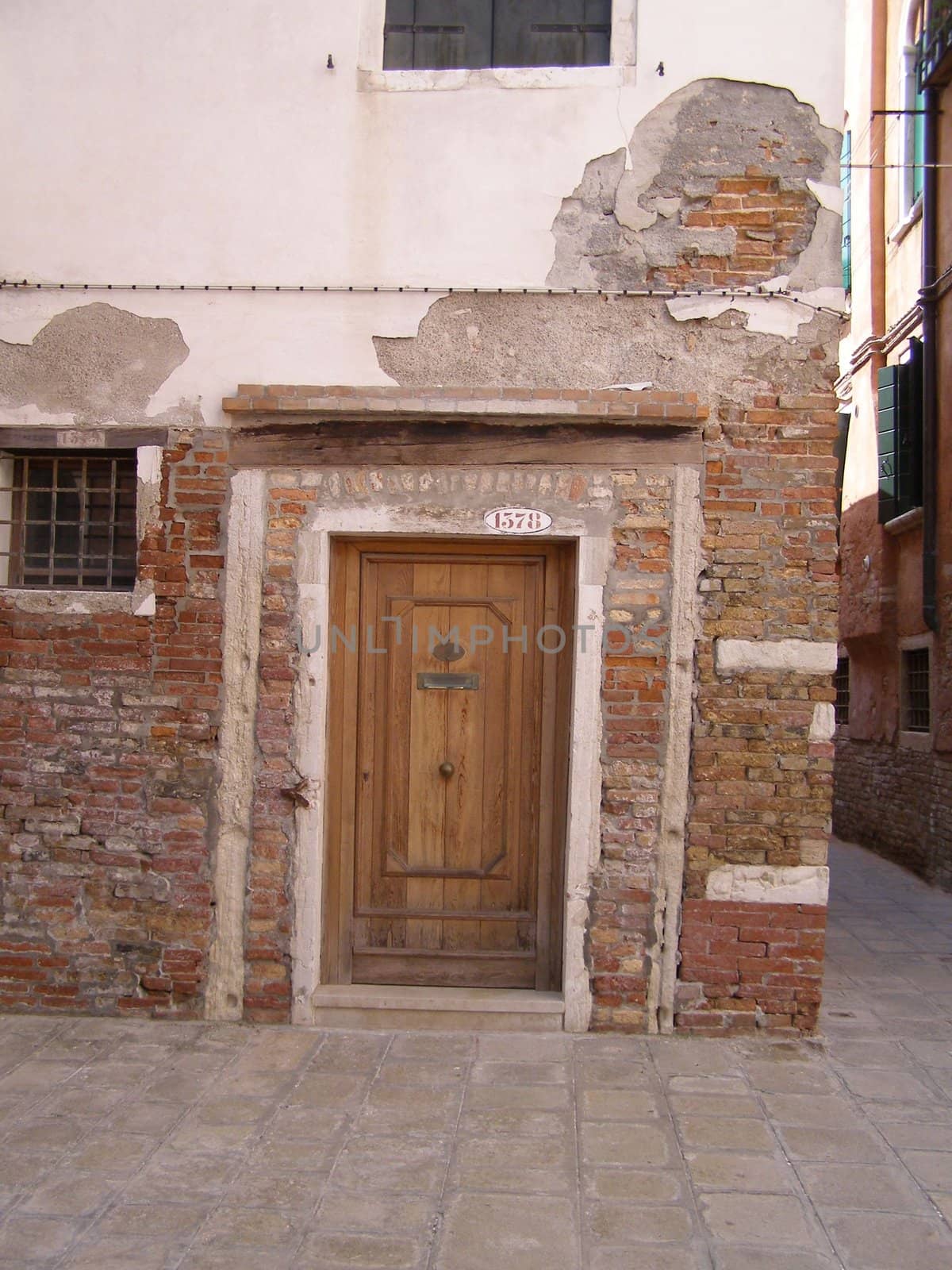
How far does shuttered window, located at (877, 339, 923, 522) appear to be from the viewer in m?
9.20

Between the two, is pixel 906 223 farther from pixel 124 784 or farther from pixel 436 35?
pixel 124 784

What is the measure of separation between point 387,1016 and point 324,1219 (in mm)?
1556

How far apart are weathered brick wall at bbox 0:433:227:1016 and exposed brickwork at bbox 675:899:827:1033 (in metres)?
2.11

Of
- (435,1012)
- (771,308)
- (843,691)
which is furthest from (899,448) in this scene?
(435,1012)

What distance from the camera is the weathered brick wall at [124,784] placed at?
4613 mm

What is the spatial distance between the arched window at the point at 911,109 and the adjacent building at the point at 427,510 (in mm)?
5560

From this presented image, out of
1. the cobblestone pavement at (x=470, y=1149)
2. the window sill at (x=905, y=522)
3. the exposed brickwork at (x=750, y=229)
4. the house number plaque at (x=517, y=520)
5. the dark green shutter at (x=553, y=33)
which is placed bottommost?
the cobblestone pavement at (x=470, y=1149)

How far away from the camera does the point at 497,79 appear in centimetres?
467

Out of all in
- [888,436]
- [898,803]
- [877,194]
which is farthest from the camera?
[877,194]

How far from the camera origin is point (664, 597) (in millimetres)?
4531

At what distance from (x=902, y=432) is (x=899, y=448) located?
0.15 metres

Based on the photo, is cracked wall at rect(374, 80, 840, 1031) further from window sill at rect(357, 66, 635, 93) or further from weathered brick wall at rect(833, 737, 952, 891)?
weathered brick wall at rect(833, 737, 952, 891)

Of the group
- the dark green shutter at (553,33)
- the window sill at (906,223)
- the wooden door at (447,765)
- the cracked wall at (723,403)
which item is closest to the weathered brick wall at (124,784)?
the wooden door at (447,765)

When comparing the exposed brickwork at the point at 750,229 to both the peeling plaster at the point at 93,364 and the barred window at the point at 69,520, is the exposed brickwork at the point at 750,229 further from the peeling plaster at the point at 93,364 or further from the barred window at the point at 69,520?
the barred window at the point at 69,520
